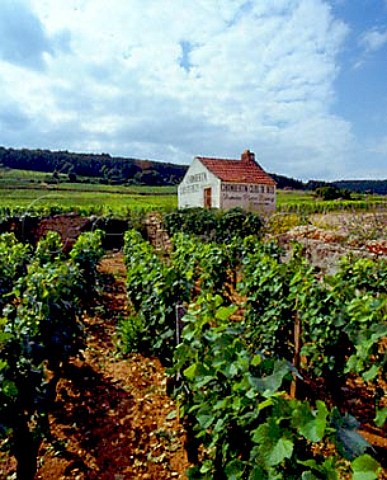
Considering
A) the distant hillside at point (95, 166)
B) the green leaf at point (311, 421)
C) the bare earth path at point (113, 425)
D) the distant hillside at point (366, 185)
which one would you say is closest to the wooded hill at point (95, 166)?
the distant hillside at point (95, 166)

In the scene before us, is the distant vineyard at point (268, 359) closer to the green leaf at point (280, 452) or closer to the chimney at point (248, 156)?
the green leaf at point (280, 452)

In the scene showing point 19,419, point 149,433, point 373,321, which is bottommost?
point 149,433

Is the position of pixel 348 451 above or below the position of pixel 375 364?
above

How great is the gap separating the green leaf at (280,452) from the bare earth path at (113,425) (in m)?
1.55

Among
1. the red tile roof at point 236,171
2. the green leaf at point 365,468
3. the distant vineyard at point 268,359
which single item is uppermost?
the red tile roof at point 236,171

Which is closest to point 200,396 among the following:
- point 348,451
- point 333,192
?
point 348,451

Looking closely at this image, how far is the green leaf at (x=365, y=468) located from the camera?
1212mm

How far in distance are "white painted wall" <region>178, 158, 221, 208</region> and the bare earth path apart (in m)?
15.2

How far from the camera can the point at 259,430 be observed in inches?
57.6

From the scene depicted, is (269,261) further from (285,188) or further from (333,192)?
(285,188)

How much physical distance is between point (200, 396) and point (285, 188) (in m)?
38.5

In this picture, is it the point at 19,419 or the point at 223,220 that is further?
the point at 223,220

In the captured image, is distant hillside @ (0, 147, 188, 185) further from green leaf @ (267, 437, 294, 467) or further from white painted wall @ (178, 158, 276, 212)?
green leaf @ (267, 437, 294, 467)

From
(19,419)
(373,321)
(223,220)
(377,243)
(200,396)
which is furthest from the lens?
(223,220)
